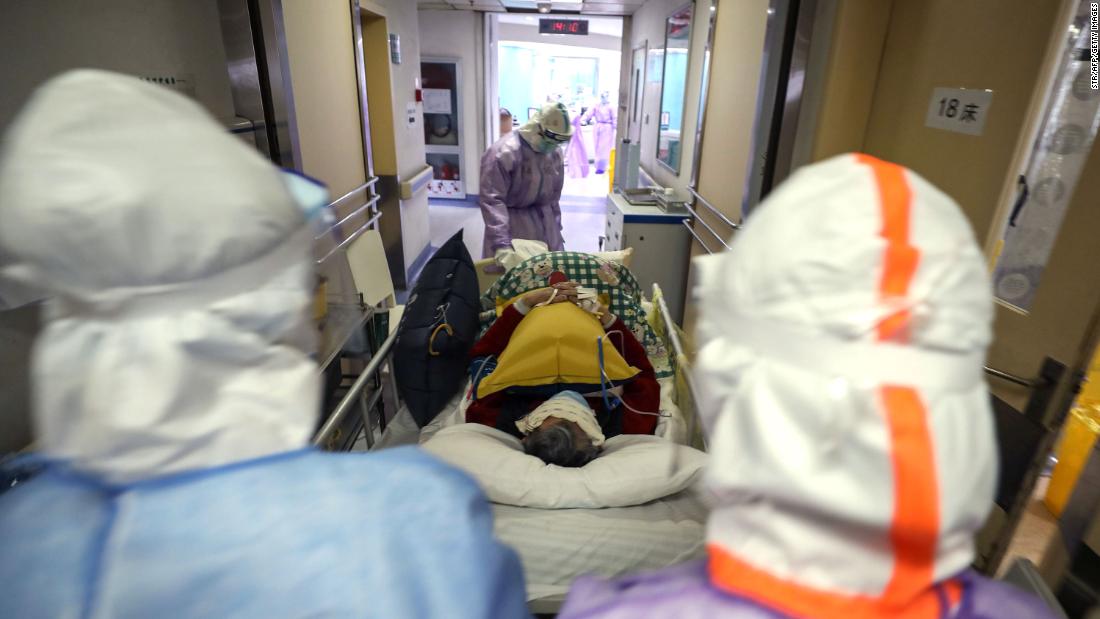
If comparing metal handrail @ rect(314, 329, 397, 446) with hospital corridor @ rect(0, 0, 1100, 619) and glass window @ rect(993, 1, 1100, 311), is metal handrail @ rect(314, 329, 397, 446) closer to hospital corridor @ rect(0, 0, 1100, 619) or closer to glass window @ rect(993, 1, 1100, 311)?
hospital corridor @ rect(0, 0, 1100, 619)

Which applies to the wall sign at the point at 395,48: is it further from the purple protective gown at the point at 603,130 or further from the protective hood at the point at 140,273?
the purple protective gown at the point at 603,130

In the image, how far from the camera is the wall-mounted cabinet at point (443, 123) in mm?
7109

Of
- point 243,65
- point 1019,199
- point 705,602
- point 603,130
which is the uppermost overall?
point 243,65

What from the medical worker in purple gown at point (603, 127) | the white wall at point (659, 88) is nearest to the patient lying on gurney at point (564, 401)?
the white wall at point (659, 88)

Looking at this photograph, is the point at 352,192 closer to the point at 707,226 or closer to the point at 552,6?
the point at 707,226

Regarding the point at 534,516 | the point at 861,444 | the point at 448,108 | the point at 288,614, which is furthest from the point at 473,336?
the point at 448,108

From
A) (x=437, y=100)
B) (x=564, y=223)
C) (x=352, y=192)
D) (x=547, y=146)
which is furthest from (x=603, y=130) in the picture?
(x=352, y=192)

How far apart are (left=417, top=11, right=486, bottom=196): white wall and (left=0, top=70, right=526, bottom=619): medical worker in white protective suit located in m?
7.04

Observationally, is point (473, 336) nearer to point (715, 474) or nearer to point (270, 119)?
point (270, 119)

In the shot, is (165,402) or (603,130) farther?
(603,130)

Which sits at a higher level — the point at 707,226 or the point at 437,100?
the point at 437,100

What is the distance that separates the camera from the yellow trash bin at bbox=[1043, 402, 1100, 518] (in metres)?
2.14

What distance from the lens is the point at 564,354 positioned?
6.22 feet

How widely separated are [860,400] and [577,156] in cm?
1012
